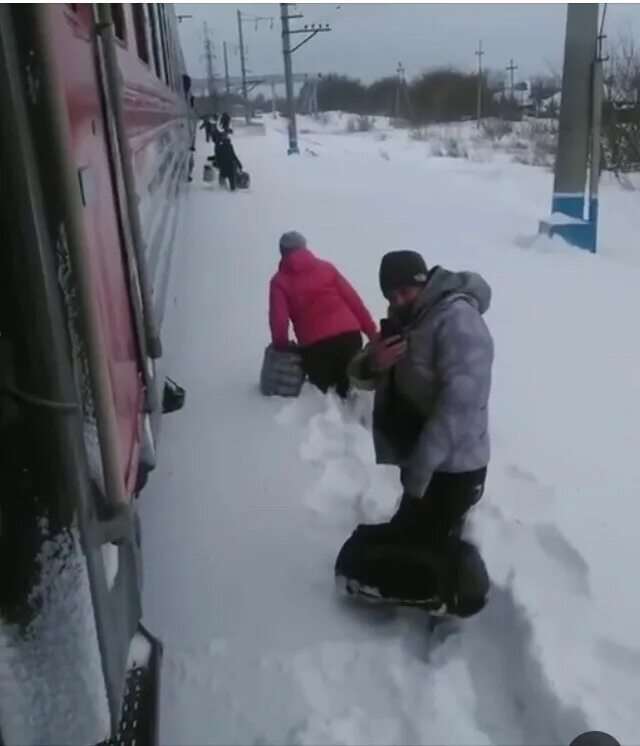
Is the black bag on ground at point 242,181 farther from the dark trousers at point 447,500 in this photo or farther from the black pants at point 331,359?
the dark trousers at point 447,500

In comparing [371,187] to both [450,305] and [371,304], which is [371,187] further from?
[450,305]

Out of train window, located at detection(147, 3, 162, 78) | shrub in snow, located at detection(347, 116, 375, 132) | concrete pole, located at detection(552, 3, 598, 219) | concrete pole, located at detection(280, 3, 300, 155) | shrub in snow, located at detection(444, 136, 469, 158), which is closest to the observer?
train window, located at detection(147, 3, 162, 78)

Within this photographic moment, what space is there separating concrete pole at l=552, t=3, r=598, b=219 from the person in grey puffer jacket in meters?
7.61

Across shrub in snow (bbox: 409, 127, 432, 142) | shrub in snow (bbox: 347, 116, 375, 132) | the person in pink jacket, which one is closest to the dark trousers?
the person in pink jacket

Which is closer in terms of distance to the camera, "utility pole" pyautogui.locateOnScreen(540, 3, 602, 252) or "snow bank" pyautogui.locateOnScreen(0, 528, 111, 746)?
"snow bank" pyautogui.locateOnScreen(0, 528, 111, 746)

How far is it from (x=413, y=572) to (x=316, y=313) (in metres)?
2.26

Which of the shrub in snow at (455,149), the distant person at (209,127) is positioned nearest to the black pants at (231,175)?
the distant person at (209,127)

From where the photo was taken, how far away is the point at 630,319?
643 centimetres

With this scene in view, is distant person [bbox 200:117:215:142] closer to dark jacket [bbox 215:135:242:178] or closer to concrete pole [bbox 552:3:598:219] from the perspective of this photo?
dark jacket [bbox 215:135:242:178]

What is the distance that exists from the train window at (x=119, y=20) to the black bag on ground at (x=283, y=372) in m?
1.88

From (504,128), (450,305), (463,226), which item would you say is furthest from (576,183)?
(504,128)

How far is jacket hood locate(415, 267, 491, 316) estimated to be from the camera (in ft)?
8.57

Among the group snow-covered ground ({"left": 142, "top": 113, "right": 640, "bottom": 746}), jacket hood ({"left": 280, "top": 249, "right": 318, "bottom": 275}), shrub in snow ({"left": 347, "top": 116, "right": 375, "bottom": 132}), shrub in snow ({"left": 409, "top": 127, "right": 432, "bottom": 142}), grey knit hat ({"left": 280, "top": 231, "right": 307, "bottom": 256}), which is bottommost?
shrub in snow ({"left": 347, "top": 116, "right": 375, "bottom": 132})

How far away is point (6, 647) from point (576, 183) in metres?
9.34
